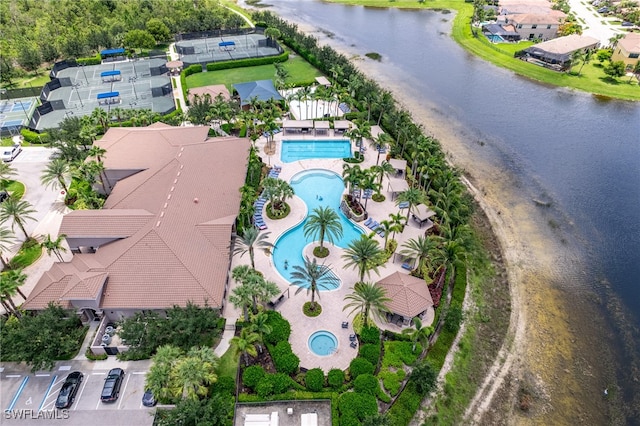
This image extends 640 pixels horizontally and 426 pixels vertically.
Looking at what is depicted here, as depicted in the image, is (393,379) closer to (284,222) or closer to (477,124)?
(284,222)

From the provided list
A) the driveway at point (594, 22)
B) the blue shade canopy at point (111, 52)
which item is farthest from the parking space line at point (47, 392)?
the driveway at point (594, 22)

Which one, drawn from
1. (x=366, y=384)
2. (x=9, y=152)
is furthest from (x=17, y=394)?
(x=9, y=152)

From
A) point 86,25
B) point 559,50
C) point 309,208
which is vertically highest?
point 86,25

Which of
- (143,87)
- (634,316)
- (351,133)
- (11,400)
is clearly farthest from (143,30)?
(634,316)

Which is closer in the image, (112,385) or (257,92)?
(112,385)

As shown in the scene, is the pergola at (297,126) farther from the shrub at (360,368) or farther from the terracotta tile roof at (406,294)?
the shrub at (360,368)

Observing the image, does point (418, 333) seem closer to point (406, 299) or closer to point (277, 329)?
point (406, 299)
